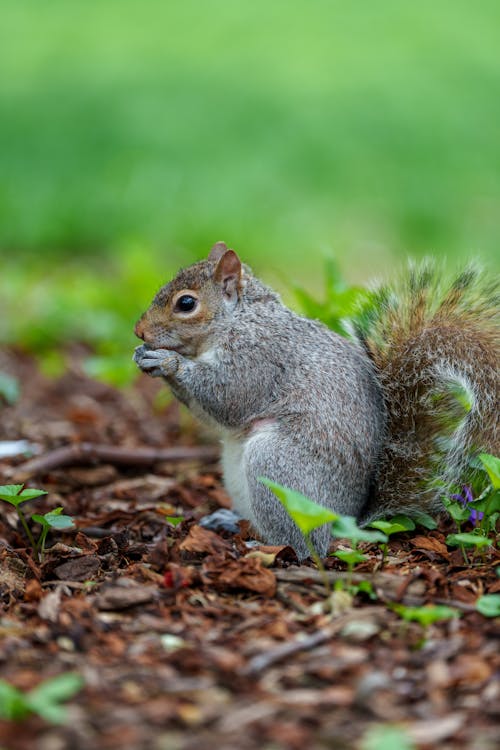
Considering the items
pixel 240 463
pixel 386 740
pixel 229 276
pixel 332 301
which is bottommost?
pixel 386 740

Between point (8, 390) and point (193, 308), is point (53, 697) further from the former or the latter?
point (8, 390)

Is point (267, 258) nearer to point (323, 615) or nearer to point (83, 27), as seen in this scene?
point (323, 615)

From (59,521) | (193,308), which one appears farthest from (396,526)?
(193,308)

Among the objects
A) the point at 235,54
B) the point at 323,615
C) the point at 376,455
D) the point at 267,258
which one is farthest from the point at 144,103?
the point at 323,615

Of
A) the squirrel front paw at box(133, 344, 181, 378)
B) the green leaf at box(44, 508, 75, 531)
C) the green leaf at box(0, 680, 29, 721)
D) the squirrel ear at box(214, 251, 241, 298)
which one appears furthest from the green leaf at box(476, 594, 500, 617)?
the squirrel ear at box(214, 251, 241, 298)

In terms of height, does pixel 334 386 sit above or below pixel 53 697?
above

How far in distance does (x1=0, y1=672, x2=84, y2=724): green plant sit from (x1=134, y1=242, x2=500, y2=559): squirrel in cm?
110

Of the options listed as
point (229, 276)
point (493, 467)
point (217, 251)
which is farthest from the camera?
point (217, 251)

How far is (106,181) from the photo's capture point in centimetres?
856

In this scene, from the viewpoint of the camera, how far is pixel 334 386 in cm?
307

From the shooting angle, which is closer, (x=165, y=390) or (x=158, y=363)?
(x=158, y=363)

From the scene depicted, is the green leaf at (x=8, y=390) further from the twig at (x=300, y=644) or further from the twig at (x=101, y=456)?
the twig at (x=300, y=644)

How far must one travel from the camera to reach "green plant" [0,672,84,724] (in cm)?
177

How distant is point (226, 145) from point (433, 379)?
7.00 meters
